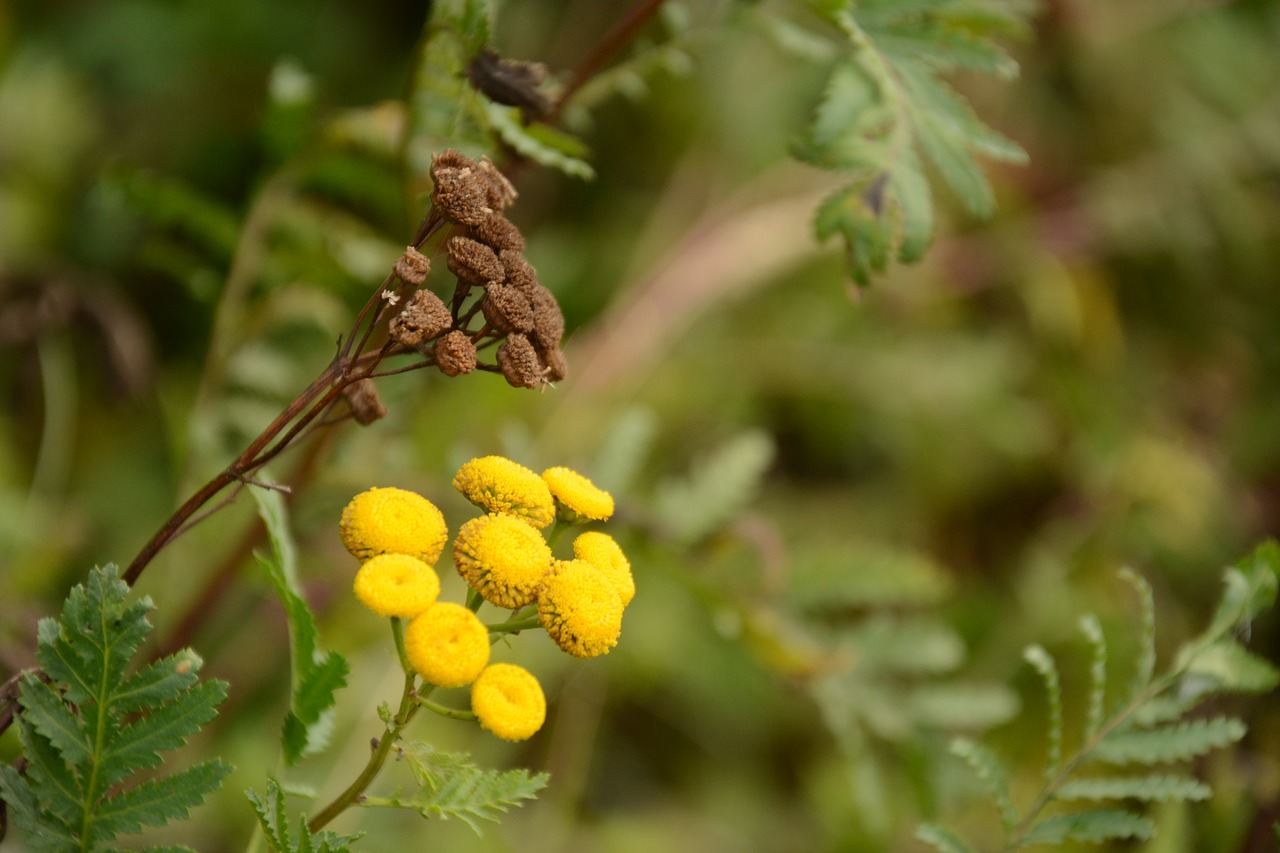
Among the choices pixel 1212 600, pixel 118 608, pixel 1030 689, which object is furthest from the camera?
pixel 1212 600

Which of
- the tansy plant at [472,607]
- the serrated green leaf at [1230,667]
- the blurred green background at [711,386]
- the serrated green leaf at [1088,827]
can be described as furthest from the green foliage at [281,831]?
the serrated green leaf at [1230,667]

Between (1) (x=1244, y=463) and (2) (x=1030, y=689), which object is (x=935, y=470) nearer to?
(2) (x=1030, y=689)

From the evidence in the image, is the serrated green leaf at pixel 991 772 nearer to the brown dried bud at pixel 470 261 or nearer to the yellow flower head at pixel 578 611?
the yellow flower head at pixel 578 611

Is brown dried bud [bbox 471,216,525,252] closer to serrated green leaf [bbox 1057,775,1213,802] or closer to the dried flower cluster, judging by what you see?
the dried flower cluster

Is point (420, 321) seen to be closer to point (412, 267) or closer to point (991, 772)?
point (412, 267)

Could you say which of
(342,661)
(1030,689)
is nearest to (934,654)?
(1030,689)

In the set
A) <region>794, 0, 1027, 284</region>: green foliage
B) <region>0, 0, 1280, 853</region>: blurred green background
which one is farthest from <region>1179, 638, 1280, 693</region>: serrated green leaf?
<region>794, 0, 1027, 284</region>: green foliage
